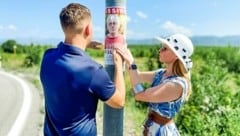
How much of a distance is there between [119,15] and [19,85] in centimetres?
1619

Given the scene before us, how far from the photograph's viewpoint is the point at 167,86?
3820mm

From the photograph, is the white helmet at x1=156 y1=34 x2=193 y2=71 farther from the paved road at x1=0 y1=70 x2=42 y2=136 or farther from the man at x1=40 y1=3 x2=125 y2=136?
the paved road at x1=0 y1=70 x2=42 y2=136

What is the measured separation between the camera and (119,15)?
3.85 metres

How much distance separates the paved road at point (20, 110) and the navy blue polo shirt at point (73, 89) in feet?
19.2

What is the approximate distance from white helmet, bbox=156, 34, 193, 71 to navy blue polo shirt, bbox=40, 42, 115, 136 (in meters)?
0.69

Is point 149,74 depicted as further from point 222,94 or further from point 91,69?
point 222,94

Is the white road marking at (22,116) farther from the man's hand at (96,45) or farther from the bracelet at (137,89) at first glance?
the bracelet at (137,89)

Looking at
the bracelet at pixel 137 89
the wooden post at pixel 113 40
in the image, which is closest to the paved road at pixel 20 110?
the wooden post at pixel 113 40

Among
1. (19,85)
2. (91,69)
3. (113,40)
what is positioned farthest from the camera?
(19,85)

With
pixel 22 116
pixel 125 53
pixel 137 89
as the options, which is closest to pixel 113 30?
pixel 125 53

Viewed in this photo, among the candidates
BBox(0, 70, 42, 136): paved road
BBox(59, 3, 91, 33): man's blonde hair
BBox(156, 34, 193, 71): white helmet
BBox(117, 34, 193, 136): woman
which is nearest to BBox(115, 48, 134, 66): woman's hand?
BBox(117, 34, 193, 136): woman

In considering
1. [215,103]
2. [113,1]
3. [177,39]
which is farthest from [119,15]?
[215,103]

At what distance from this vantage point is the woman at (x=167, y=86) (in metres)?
3.80

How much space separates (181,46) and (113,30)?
1.74 ft
